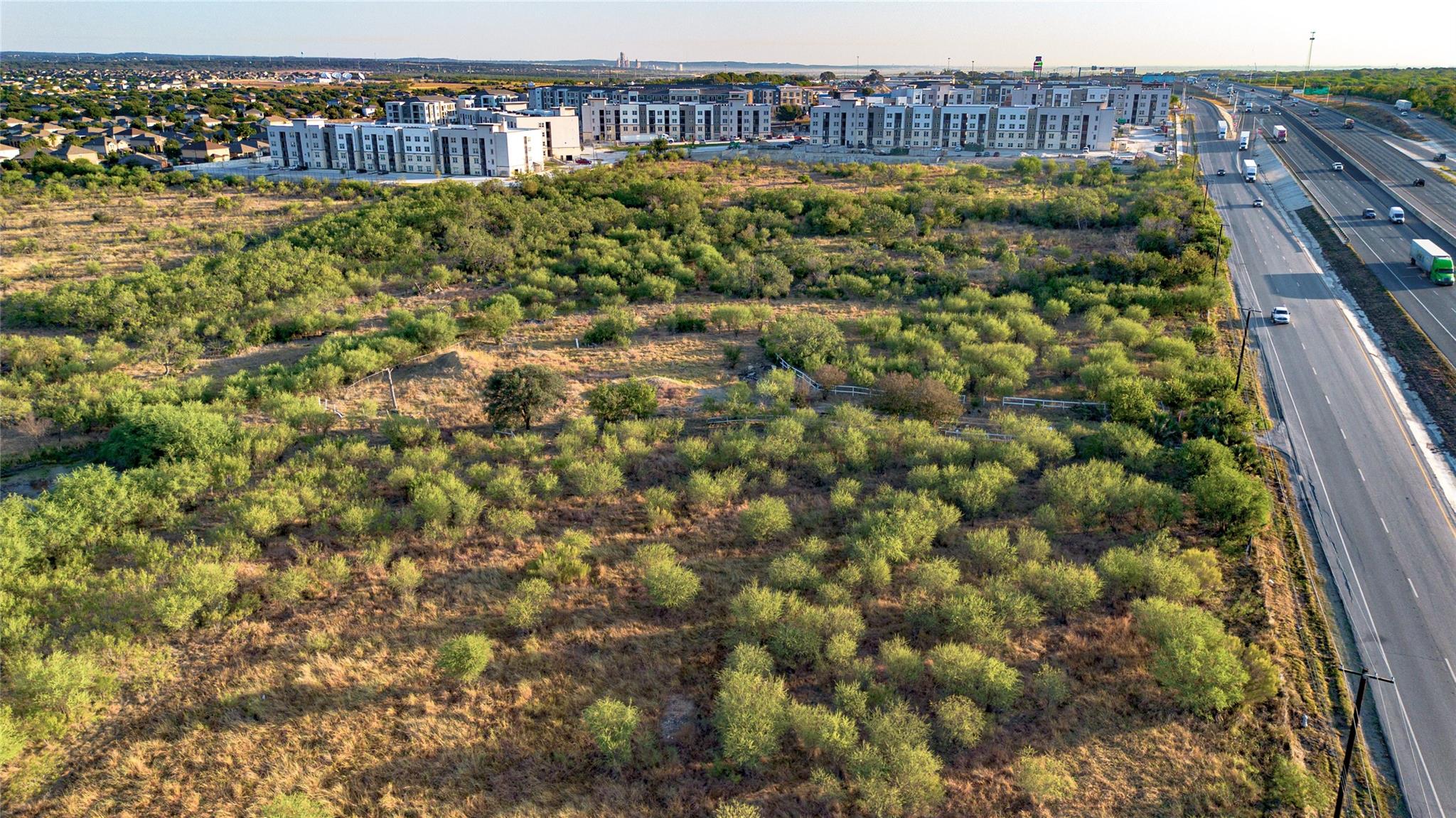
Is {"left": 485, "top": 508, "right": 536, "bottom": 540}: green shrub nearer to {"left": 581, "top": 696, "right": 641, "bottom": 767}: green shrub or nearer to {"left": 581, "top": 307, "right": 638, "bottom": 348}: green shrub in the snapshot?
{"left": 581, "top": 696, "right": 641, "bottom": 767}: green shrub

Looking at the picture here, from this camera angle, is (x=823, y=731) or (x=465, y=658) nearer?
(x=823, y=731)

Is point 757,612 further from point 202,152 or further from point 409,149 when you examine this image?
point 202,152

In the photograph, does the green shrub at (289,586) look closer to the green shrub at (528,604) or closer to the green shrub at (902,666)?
the green shrub at (528,604)

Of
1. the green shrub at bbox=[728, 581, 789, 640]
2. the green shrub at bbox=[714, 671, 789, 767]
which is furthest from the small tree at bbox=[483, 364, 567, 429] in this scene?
the green shrub at bbox=[714, 671, 789, 767]

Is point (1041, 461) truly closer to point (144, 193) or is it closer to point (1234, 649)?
point (1234, 649)

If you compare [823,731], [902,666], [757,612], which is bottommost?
[823,731]

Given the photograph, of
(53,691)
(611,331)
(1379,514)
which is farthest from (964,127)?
(53,691)

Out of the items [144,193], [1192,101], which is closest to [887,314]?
[144,193]

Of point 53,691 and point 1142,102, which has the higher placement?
point 1142,102
